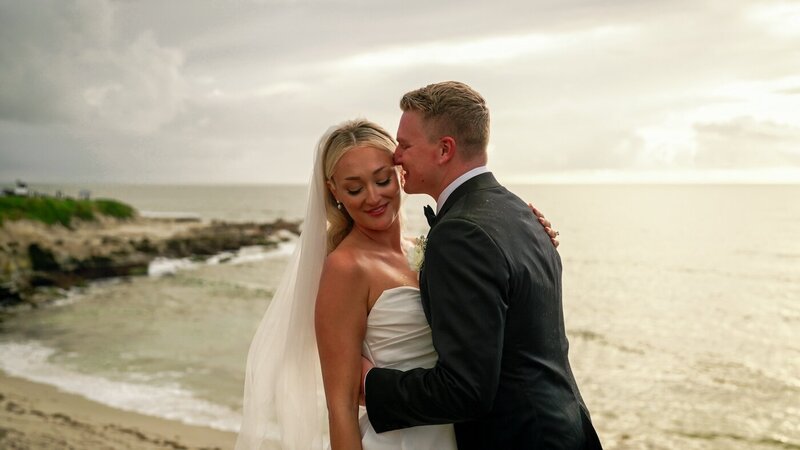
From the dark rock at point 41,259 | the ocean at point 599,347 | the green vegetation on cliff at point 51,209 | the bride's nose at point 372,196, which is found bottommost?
the ocean at point 599,347

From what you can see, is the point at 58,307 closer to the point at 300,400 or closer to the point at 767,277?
the point at 300,400

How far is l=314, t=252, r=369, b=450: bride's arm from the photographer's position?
302 cm

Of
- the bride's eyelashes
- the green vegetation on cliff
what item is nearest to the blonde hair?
the bride's eyelashes

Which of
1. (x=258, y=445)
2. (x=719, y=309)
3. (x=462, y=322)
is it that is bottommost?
(x=719, y=309)

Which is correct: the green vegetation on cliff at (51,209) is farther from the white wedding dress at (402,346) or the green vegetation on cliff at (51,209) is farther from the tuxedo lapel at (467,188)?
the tuxedo lapel at (467,188)

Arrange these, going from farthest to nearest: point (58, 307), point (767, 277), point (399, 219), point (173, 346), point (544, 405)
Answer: point (767, 277), point (58, 307), point (173, 346), point (399, 219), point (544, 405)

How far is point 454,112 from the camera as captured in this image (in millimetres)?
2805

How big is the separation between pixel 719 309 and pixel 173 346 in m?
20.0

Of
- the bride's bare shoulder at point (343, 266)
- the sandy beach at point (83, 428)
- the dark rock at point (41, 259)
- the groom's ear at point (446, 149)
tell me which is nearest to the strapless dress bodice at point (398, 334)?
the bride's bare shoulder at point (343, 266)

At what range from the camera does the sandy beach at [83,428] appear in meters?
8.94

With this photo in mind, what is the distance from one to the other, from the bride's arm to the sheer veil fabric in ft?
1.79

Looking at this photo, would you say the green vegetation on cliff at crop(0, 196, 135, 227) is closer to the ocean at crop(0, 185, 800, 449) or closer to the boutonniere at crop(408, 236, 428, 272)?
the ocean at crop(0, 185, 800, 449)

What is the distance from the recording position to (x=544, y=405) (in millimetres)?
2646

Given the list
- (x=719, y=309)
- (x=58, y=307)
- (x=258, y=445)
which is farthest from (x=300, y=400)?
(x=719, y=309)
